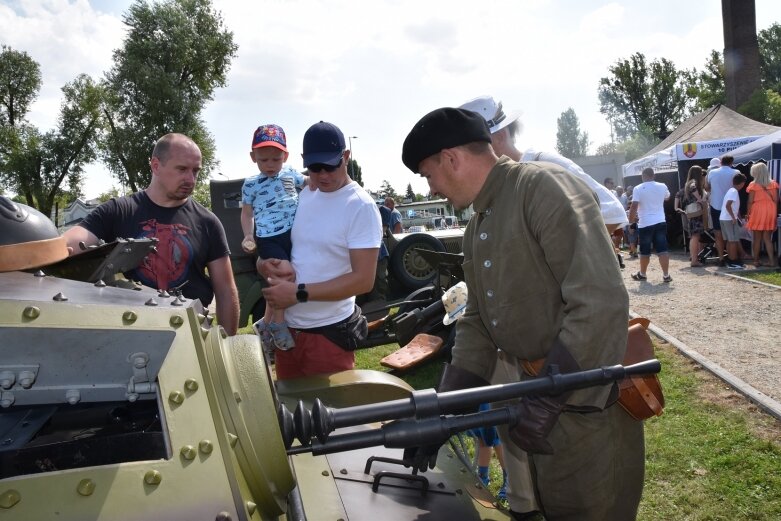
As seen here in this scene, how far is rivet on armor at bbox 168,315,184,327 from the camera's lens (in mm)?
1284

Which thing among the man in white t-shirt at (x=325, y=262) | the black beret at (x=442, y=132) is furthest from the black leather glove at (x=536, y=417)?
the man in white t-shirt at (x=325, y=262)

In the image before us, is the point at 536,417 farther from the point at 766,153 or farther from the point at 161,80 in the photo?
the point at 161,80

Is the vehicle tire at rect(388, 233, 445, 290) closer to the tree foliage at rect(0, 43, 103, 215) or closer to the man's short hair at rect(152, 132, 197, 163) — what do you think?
the man's short hair at rect(152, 132, 197, 163)

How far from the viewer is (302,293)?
10.4 feet

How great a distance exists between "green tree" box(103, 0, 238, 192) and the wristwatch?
33713 mm

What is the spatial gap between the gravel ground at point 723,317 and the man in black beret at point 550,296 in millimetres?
3541

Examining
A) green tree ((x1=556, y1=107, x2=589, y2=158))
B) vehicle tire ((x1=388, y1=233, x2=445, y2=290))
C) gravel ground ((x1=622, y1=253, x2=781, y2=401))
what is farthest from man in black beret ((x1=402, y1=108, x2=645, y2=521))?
green tree ((x1=556, y1=107, x2=589, y2=158))

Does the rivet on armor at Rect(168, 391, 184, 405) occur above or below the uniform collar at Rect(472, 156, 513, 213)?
below

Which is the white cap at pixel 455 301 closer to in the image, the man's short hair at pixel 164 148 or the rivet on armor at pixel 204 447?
the man's short hair at pixel 164 148

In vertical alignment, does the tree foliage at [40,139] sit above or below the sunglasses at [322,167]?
above

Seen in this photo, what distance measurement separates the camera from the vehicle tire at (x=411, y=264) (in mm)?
9281

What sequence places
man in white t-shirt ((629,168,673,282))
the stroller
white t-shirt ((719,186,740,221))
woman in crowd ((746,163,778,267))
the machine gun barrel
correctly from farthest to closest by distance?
the stroller < white t-shirt ((719,186,740,221)) < woman in crowd ((746,163,778,267)) < man in white t-shirt ((629,168,673,282)) < the machine gun barrel

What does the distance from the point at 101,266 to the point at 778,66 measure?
81.9 m

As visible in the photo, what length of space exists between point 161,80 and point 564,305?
37175 mm
